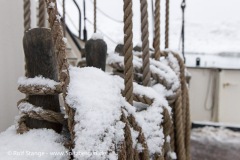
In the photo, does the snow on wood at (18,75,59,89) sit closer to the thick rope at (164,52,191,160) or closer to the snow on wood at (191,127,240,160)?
the thick rope at (164,52,191,160)

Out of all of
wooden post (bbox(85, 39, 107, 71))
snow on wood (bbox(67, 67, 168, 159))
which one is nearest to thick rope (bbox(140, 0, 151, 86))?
wooden post (bbox(85, 39, 107, 71))

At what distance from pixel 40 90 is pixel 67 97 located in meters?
0.07

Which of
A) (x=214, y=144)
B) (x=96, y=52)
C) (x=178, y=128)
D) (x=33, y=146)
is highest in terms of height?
(x=96, y=52)

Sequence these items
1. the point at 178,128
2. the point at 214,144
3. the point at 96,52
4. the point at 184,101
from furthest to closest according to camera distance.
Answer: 1. the point at 214,144
2. the point at 184,101
3. the point at 178,128
4. the point at 96,52

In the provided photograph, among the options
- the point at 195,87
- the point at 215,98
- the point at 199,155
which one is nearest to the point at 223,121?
the point at 215,98

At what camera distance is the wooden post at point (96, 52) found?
0.68 metres

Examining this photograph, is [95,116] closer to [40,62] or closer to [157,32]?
[40,62]

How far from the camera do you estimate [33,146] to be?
0.44m

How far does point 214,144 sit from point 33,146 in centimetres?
237

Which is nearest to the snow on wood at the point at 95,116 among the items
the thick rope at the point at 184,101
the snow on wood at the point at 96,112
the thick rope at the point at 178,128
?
the snow on wood at the point at 96,112

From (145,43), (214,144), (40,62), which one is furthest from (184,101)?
(214,144)

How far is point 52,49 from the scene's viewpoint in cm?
51

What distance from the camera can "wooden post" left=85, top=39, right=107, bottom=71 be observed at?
2.23 ft

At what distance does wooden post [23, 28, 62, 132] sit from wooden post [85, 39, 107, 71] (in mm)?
183
